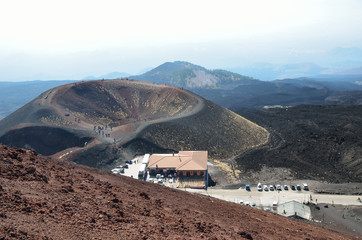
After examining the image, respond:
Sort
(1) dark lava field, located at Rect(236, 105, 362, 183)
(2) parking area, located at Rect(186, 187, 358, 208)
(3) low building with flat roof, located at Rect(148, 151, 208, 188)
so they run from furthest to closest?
(1) dark lava field, located at Rect(236, 105, 362, 183) < (3) low building with flat roof, located at Rect(148, 151, 208, 188) < (2) parking area, located at Rect(186, 187, 358, 208)

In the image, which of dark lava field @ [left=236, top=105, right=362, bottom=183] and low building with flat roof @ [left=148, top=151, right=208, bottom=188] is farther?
dark lava field @ [left=236, top=105, right=362, bottom=183]

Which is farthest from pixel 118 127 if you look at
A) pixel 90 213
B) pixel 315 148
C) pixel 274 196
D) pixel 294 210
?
pixel 90 213

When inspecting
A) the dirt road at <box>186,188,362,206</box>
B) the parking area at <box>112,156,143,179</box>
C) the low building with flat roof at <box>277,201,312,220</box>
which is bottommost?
the dirt road at <box>186,188,362,206</box>

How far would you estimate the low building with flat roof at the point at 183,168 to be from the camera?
4581cm

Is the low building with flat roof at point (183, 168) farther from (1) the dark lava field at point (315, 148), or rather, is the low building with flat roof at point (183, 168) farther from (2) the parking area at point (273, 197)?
(1) the dark lava field at point (315, 148)

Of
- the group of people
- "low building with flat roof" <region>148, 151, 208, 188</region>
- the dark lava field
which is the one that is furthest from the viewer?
the group of people

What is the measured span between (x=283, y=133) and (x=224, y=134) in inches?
739

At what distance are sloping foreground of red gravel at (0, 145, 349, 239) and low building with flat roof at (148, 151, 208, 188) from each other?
23.8m

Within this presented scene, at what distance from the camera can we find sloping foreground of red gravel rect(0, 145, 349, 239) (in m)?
11.2

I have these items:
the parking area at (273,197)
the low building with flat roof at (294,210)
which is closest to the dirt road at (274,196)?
the parking area at (273,197)

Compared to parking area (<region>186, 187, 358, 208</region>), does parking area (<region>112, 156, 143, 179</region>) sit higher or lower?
higher

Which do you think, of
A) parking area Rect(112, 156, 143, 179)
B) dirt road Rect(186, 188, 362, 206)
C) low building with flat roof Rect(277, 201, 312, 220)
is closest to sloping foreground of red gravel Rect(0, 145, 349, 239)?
low building with flat roof Rect(277, 201, 312, 220)

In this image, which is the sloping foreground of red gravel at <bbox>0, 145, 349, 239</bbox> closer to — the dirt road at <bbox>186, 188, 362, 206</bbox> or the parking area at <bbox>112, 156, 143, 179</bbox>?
the dirt road at <bbox>186, 188, 362, 206</bbox>

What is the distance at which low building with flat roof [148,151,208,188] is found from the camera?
150 ft
